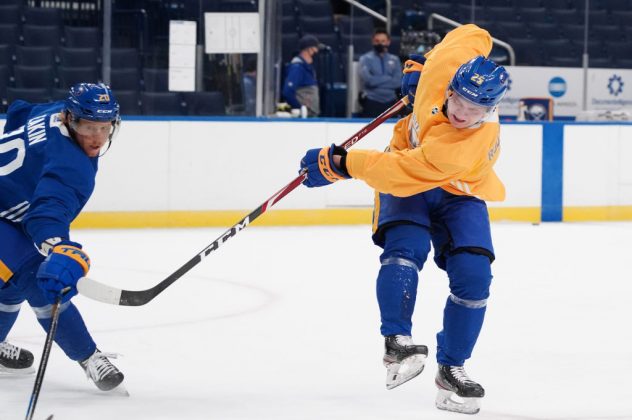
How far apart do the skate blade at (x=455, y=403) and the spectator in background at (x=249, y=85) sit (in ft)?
15.8

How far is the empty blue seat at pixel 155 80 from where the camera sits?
7391 millimetres

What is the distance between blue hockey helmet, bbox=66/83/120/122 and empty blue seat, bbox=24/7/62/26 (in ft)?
16.2

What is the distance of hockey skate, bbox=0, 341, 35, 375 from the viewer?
10.8ft

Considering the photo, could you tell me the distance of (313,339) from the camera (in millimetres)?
3854

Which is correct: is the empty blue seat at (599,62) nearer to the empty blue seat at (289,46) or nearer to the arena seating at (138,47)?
the arena seating at (138,47)

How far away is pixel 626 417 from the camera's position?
9.38 ft

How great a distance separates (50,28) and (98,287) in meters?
5.13

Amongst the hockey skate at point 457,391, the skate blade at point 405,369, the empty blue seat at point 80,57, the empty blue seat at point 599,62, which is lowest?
the hockey skate at point 457,391

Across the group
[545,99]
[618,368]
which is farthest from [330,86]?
[618,368]

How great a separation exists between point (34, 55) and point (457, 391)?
520 cm

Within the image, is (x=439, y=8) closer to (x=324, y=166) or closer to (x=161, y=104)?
(x=161, y=104)

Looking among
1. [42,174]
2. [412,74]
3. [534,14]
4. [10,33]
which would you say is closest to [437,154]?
[412,74]

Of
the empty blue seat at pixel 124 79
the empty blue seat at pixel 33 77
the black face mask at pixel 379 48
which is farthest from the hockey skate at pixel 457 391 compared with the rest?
the black face mask at pixel 379 48

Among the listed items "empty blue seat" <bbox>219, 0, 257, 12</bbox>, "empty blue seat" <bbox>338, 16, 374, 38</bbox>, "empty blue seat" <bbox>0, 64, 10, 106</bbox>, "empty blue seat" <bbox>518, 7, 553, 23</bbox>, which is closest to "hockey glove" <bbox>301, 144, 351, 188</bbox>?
"empty blue seat" <bbox>0, 64, 10, 106</bbox>
